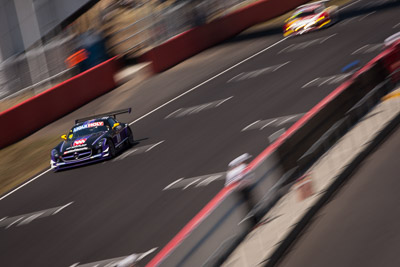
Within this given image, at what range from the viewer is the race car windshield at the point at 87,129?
75.4 feet

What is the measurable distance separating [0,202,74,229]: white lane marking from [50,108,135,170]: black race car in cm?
369

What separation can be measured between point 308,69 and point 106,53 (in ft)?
41.2

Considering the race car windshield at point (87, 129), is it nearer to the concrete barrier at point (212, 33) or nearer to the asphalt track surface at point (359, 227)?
the asphalt track surface at point (359, 227)

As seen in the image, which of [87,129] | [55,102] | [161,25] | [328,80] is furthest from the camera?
[161,25]

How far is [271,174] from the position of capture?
11.8m

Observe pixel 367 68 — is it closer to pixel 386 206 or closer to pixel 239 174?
pixel 386 206

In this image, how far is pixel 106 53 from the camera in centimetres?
3803

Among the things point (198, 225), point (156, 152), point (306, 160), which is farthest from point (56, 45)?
point (198, 225)

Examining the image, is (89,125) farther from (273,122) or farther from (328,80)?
(328,80)

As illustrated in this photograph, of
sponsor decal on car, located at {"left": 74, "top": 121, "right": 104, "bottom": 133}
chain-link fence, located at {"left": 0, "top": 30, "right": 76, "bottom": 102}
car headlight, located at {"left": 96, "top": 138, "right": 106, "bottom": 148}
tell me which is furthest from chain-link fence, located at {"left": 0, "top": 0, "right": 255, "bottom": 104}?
car headlight, located at {"left": 96, "top": 138, "right": 106, "bottom": 148}

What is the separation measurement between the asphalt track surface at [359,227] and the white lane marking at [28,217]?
7833 millimetres

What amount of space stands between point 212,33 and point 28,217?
23.3 m

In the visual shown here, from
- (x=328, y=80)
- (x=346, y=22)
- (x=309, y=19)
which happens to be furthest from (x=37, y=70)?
(x=346, y=22)

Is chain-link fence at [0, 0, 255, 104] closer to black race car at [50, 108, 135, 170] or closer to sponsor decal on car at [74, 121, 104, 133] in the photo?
sponsor decal on car at [74, 121, 104, 133]
